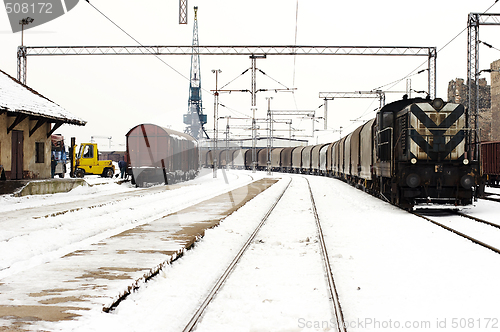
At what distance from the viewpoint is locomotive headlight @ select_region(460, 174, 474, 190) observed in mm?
13102

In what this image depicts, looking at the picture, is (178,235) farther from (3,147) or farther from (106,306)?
(3,147)

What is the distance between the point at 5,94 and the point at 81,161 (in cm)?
1579

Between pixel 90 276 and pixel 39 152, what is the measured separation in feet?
59.4

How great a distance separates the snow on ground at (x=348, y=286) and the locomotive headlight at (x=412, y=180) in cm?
305

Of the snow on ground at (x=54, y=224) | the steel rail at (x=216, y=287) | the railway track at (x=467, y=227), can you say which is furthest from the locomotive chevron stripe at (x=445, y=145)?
the snow on ground at (x=54, y=224)

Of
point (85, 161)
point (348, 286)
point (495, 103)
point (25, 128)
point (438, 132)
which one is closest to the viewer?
point (348, 286)

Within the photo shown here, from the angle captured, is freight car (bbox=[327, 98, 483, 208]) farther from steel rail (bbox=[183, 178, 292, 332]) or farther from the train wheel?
the train wheel

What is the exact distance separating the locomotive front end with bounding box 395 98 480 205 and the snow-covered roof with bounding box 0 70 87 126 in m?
14.4

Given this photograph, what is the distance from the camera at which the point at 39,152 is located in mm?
22266

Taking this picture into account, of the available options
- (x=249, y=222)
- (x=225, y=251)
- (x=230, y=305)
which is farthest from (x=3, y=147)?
(x=230, y=305)

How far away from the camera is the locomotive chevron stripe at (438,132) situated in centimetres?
1371

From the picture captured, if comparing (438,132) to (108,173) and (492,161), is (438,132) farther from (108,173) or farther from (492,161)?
(108,173)

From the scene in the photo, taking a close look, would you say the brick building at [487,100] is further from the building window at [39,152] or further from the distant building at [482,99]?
the building window at [39,152]

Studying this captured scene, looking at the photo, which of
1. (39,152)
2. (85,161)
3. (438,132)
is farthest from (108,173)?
(438,132)
